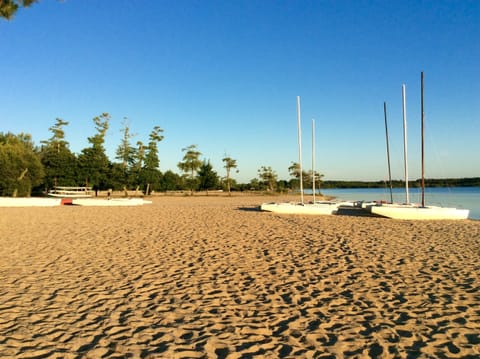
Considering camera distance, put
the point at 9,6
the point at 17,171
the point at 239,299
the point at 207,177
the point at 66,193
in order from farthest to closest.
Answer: the point at 207,177 → the point at 66,193 → the point at 17,171 → the point at 9,6 → the point at 239,299

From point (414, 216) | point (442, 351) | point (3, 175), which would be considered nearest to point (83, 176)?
point (3, 175)

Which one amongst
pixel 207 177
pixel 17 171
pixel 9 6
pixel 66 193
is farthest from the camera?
pixel 207 177

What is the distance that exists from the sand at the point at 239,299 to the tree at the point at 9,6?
11.5 m

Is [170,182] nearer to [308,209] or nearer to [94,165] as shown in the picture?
[94,165]

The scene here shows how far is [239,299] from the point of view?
202 inches

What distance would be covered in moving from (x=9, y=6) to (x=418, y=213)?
68.8 ft

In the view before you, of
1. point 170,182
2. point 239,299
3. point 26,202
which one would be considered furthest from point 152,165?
point 239,299

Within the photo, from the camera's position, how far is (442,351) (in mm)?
3525

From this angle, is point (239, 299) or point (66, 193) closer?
point (239, 299)

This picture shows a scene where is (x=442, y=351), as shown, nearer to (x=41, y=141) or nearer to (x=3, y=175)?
(x=3, y=175)

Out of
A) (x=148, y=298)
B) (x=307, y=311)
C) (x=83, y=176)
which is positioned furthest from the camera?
(x=83, y=176)

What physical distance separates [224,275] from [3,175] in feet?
104

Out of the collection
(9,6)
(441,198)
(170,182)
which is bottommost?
(441,198)

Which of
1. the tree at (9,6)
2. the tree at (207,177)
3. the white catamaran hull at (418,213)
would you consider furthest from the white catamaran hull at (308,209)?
the tree at (207,177)
